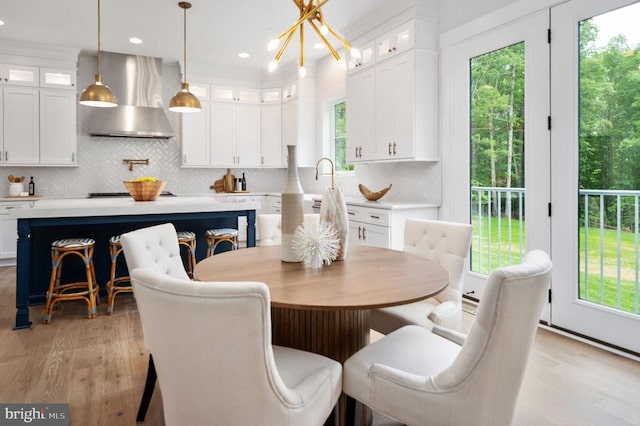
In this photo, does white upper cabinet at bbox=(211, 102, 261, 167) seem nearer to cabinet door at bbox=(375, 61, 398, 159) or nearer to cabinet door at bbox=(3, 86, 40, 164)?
cabinet door at bbox=(3, 86, 40, 164)

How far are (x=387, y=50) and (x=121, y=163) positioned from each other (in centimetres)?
429

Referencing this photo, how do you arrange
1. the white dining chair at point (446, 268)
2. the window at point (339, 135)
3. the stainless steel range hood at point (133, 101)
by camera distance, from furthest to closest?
1. the window at point (339, 135)
2. the stainless steel range hood at point (133, 101)
3. the white dining chair at point (446, 268)

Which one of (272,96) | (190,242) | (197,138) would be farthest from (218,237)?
(272,96)

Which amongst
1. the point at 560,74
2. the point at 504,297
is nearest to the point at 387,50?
the point at 560,74

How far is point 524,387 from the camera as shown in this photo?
2193 millimetres

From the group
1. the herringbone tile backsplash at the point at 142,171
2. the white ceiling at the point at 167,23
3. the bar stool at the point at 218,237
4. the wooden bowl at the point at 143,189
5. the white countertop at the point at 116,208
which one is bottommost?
the bar stool at the point at 218,237

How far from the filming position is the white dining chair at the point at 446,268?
1.92m

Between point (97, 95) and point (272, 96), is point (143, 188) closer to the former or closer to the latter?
point (97, 95)

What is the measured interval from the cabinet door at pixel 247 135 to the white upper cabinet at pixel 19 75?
8.88 feet

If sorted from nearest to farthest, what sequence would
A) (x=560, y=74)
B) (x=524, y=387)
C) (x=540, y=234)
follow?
1. (x=524, y=387)
2. (x=560, y=74)
3. (x=540, y=234)

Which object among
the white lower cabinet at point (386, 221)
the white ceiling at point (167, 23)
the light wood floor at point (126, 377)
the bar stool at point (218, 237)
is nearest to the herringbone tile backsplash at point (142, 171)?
the white lower cabinet at point (386, 221)

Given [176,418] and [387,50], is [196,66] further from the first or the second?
[176,418]

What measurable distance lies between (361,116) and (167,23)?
2.46 meters

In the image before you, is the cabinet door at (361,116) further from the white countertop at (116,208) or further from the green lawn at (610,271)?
the green lawn at (610,271)
